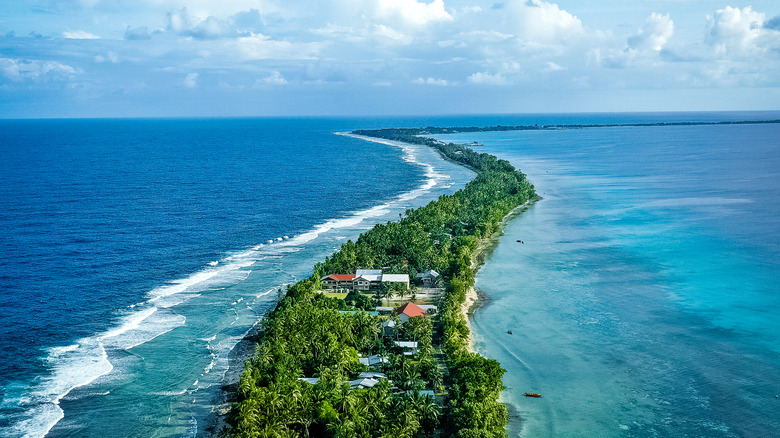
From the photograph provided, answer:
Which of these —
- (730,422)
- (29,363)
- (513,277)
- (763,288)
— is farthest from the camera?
(513,277)

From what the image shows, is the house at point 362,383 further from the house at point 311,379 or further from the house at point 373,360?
the house at point 373,360

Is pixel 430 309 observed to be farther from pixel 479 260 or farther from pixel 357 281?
pixel 479 260

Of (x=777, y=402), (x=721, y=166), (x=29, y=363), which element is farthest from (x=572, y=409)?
(x=721, y=166)

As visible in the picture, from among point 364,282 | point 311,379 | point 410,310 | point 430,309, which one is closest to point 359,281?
point 364,282

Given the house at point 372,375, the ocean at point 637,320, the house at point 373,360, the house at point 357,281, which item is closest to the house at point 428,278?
the house at point 357,281

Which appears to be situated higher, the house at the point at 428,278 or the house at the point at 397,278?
the house at the point at 397,278

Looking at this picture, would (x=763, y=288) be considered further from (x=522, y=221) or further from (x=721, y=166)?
(x=721, y=166)

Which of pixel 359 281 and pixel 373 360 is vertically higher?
pixel 359 281
